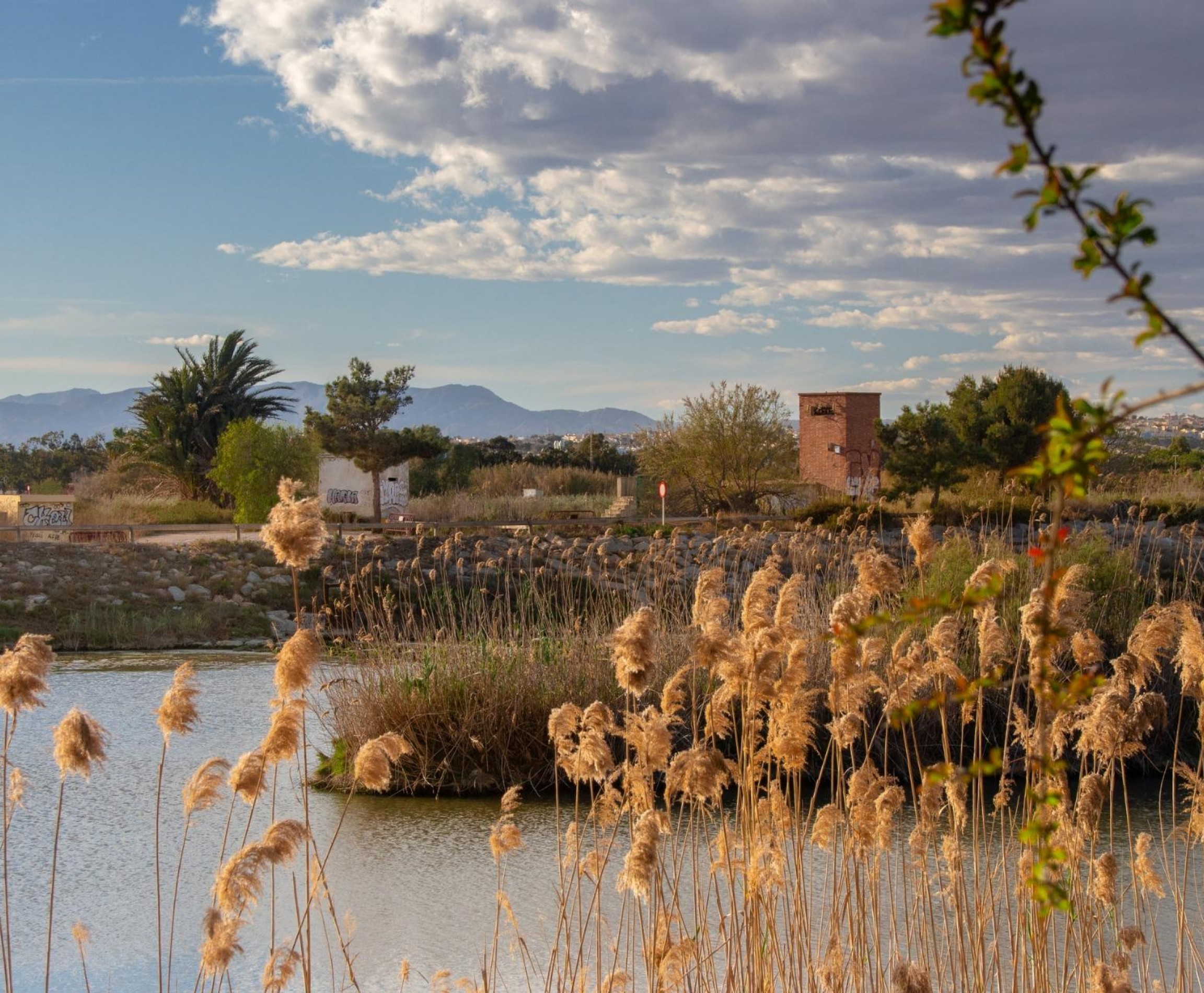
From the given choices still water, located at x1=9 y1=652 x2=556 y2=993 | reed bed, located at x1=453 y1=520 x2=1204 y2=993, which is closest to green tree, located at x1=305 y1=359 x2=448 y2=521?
still water, located at x1=9 y1=652 x2=556 y2=993

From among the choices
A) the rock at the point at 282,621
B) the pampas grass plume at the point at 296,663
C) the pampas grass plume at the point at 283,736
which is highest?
the pampas grass plume at the point at 296,663

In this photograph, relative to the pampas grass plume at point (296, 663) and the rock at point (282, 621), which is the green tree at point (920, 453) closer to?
the rock at point (282, 621)

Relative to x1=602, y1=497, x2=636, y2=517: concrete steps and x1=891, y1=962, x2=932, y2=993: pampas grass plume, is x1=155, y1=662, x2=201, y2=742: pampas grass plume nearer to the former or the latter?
x1=891, y1=962, x2=932, y2=993: pampas grass plume

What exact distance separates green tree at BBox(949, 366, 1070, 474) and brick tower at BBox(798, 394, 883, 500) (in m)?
3.63

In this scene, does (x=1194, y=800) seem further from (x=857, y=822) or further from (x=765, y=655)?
(x=765, y=655)

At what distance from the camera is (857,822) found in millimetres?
3047

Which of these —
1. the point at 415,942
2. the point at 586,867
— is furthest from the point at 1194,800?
the point at 415,942

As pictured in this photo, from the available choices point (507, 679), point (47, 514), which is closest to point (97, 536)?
point (47, 514)

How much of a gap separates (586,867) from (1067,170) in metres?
2.62

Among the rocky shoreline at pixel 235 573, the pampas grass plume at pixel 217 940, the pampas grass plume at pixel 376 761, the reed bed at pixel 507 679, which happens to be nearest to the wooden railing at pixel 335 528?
the rocky shoreline at pixel 235 573

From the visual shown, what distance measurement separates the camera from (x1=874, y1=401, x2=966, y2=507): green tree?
Answer: 23188 millimetres

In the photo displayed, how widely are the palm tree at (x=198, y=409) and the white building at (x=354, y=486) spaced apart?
12.8 feet

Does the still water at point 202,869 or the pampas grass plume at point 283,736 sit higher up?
the pampas grass plume at point 283,736

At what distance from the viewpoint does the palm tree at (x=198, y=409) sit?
1345 inches
